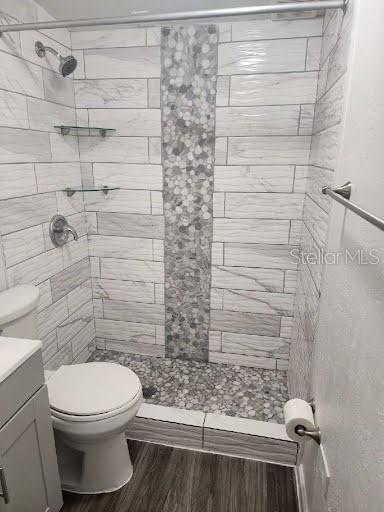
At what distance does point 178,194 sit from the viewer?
2225 millimetres

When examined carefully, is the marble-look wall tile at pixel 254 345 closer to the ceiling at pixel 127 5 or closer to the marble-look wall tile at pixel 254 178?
the marble-look wall tile at pixel 254 178

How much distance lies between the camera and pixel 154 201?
226 centimetres

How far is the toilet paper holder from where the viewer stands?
3.70 feet

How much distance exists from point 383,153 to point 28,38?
1.86 meters

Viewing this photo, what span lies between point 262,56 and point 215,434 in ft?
6.94

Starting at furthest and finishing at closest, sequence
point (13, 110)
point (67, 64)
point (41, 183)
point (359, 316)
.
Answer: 1. point (41, 183)
2. point (67, 64)
3. point (13, 110)
4. point (359, 316)

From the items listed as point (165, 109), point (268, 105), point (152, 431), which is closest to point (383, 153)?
point (268, 105)

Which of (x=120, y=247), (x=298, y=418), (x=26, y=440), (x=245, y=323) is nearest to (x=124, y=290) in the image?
(x=120, y=247)

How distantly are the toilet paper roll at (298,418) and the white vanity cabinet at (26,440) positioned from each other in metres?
0.92

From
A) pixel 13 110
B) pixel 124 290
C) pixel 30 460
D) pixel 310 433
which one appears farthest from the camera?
pixel 124 290

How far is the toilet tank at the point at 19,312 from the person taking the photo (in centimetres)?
150

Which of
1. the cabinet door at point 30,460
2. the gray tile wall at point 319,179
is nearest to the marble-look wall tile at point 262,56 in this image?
the gray tile wall at point 319,179

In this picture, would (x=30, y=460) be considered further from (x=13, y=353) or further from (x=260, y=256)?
(x=260, y=256)

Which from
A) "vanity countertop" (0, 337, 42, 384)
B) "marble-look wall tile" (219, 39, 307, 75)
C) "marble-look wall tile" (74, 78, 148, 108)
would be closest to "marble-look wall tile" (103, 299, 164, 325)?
"vanity countertop" (0, 337, 42, 384)
